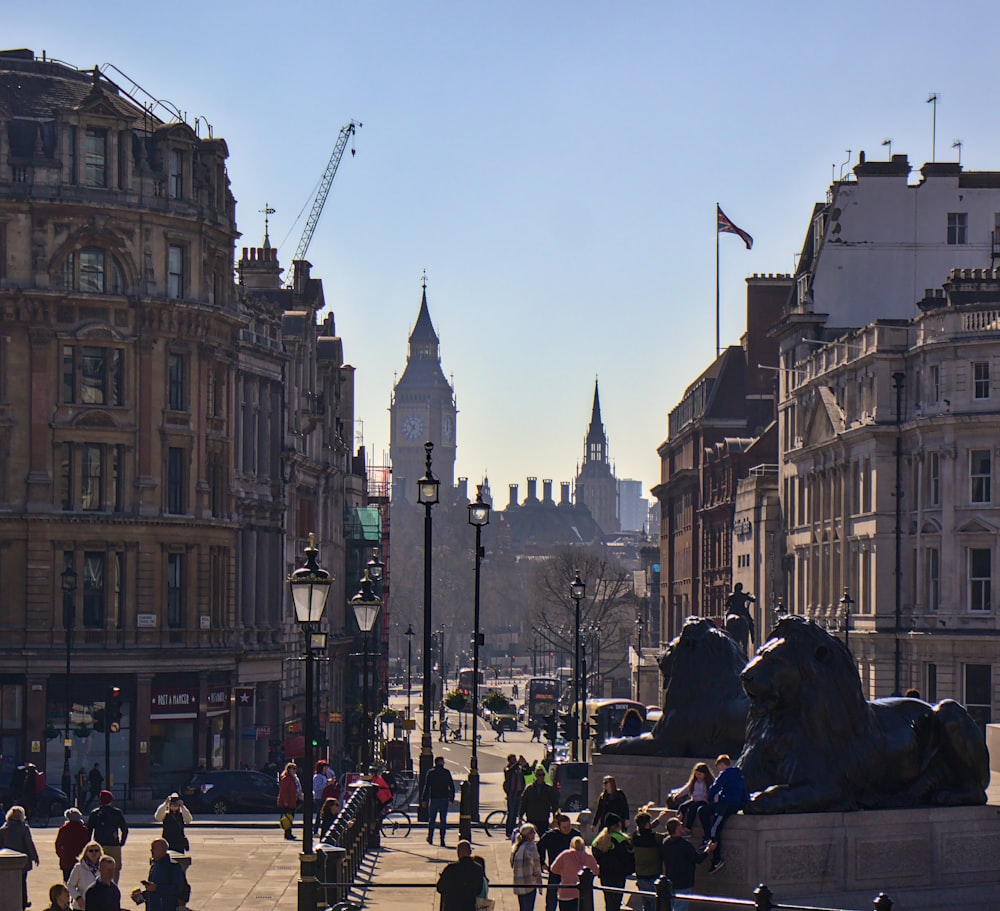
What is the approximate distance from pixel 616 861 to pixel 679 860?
192 cm

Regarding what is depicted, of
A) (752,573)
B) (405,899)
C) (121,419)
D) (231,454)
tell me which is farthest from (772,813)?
(752,573)

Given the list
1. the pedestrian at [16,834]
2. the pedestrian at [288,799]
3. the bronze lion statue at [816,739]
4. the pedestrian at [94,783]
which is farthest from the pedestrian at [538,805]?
the pedestrian at [94,783]

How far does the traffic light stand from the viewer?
62.0 metres

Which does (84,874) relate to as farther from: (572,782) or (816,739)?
(572,782)

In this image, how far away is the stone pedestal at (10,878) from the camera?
27578 mm

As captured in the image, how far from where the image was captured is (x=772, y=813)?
24.9m

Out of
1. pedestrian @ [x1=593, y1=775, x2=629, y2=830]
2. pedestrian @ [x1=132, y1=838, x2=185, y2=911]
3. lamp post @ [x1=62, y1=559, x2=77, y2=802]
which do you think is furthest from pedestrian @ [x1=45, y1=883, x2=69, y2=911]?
lamp post @ [x1=62, y1=559, x2=77, y2=802]

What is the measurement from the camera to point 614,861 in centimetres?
2575

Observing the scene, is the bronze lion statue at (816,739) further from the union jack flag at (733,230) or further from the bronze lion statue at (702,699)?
the union jack flag at (733,230)

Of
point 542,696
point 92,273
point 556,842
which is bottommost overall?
point 542,696

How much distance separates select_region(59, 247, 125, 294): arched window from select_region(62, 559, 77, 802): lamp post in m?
8.08

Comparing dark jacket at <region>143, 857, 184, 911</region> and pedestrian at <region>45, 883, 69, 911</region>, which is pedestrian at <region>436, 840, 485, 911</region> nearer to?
dark jacket at <region>143, 857, 184, 911</region>

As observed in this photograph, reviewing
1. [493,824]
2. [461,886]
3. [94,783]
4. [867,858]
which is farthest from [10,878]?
[94,783]

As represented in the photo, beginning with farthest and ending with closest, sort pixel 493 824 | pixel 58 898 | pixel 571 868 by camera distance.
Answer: pixel 493 824 → pixel 571 868 → pixel 58 898
